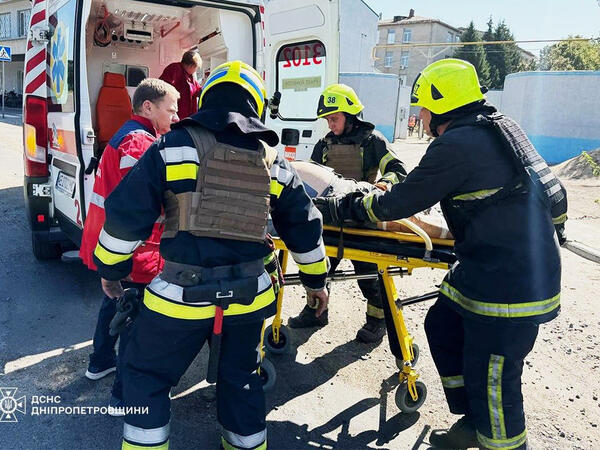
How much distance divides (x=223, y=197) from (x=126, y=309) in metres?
0.70

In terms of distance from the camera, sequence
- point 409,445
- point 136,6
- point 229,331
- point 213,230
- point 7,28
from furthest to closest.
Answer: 1. point 7,28
2. point 136,6
3. point 409,445
4. point 229,331
5. point 213,230

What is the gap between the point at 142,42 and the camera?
5.84 metres

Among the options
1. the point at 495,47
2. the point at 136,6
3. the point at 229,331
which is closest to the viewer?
the point at 229,331

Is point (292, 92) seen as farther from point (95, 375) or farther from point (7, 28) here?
point (7, 28)

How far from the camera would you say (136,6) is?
4891 mm

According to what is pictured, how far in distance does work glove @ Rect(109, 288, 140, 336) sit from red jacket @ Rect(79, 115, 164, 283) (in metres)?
0.27

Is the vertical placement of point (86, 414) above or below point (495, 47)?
below

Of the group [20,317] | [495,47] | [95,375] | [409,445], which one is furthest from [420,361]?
[495,47]

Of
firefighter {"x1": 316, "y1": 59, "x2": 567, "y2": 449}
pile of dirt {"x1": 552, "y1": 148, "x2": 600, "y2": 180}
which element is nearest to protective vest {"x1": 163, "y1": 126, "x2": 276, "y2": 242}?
firefighter {"x1": 316, "y1": 59, "x2": 567, "y2": 449}

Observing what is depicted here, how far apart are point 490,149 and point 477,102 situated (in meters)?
0.28

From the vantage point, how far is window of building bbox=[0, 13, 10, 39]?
33.1 metres

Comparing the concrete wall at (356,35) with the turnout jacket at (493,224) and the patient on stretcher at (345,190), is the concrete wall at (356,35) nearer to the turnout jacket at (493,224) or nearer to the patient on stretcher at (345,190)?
the patient on stretcher at (345,190)

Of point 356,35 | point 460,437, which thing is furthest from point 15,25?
point 460,437

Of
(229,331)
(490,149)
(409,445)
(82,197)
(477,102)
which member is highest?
(477,102)
